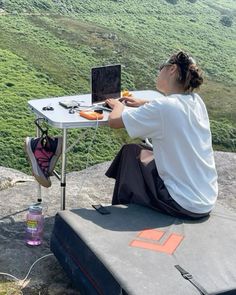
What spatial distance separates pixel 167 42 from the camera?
37.8 meters

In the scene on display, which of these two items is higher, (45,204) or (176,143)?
(176,143)

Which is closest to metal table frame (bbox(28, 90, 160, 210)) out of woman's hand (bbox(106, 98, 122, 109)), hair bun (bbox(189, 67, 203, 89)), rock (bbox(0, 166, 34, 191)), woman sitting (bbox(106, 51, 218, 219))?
woman's hand (bbox(106, 98, 122, 109))

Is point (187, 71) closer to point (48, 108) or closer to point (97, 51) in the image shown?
point (48, 108)

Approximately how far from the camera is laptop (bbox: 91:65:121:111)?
6172 millimetres

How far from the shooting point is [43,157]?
19.8 feet

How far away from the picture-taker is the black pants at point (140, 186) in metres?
5.33

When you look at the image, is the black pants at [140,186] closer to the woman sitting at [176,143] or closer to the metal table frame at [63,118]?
the woman sitting at [176,143]

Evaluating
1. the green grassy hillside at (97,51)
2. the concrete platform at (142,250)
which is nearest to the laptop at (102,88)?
the concrete platform at (142,250)

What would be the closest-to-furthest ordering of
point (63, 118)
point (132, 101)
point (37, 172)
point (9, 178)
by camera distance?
1. point (63, 118)
2. point (37, 172)
3. point (132, 101)
4. point (9, 178)

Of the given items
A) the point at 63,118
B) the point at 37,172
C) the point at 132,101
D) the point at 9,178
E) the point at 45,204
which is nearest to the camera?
the point at 63,118

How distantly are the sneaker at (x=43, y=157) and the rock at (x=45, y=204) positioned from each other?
2.17 ft

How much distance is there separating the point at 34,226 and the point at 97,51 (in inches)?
1035

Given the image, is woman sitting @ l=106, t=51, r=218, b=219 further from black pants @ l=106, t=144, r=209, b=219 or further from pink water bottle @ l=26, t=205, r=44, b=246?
pink water bottle @ l=26, t=205, r=44, b=246

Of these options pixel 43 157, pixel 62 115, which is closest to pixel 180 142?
pixel 62 115
